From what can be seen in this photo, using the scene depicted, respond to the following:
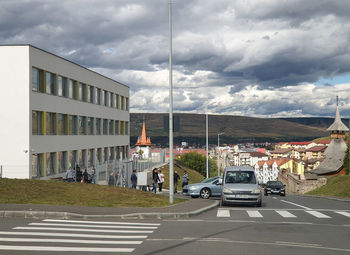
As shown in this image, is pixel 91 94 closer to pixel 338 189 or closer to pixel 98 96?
pixel 98 96

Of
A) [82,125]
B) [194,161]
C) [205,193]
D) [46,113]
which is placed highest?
[46,113]

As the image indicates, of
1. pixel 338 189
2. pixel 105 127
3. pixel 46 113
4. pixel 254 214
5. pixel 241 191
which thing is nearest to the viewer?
pixel 254 214

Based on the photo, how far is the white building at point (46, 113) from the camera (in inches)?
1353

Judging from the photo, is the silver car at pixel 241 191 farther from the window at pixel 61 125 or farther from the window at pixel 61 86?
the window at pixel 61 86

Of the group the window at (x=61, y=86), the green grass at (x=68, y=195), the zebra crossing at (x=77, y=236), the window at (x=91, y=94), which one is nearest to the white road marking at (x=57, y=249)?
the zebra crossing at (x=77, y=236)

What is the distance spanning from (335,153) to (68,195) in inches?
3594

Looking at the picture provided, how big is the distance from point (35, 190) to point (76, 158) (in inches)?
1023

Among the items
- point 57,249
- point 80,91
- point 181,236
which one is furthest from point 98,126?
point 57,249

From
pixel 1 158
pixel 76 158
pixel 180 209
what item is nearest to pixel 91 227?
pixel 180 209

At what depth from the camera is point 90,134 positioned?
51.0 metres

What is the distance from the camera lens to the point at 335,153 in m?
102

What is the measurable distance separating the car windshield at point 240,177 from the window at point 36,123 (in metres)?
19.1

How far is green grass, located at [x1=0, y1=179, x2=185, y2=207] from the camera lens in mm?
18359

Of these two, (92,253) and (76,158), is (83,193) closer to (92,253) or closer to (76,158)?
(92,253)
